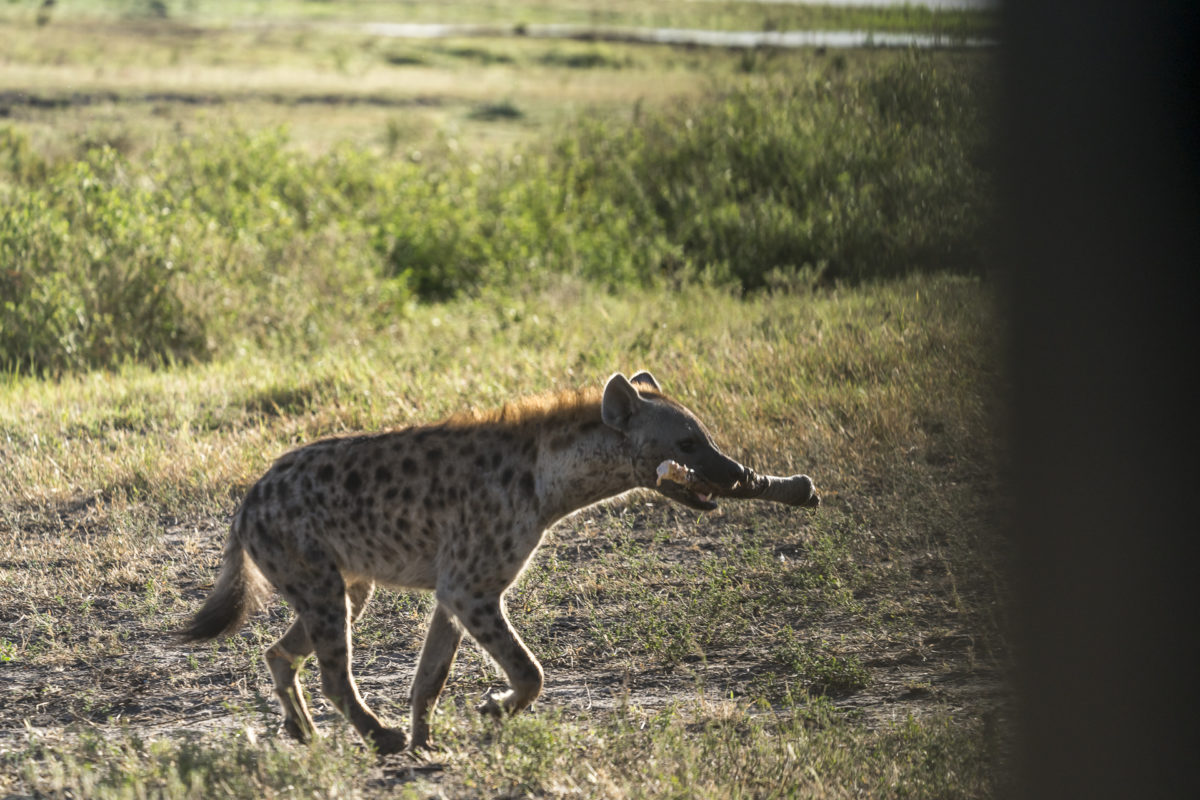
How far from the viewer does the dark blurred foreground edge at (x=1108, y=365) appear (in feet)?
5.48

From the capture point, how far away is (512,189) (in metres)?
15.0

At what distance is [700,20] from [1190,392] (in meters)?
73.5

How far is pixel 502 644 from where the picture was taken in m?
4.34

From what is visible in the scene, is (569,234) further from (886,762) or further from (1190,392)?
(1190,392)

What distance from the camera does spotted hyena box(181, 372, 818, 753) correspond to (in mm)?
4395

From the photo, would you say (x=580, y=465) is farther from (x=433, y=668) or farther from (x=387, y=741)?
(x=387, y=741)

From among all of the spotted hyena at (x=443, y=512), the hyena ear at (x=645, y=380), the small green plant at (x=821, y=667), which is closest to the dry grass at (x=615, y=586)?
the small green plant at (x=821, y=667)

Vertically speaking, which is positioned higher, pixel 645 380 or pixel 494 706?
pixel 645 380

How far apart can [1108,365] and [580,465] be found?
2950 millimetres

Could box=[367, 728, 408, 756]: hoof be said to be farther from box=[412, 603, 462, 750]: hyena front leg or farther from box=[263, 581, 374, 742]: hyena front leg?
box=[263, 581, 374, 742]: hyena front leg

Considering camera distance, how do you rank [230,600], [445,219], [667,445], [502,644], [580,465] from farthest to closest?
[445,219] < [230,600] < [580,465] < [667,445] < [502,644]

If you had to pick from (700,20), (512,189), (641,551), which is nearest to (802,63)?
(512,189)

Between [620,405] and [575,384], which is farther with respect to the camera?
[575,384]

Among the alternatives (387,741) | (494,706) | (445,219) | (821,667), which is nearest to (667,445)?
(494,706)
